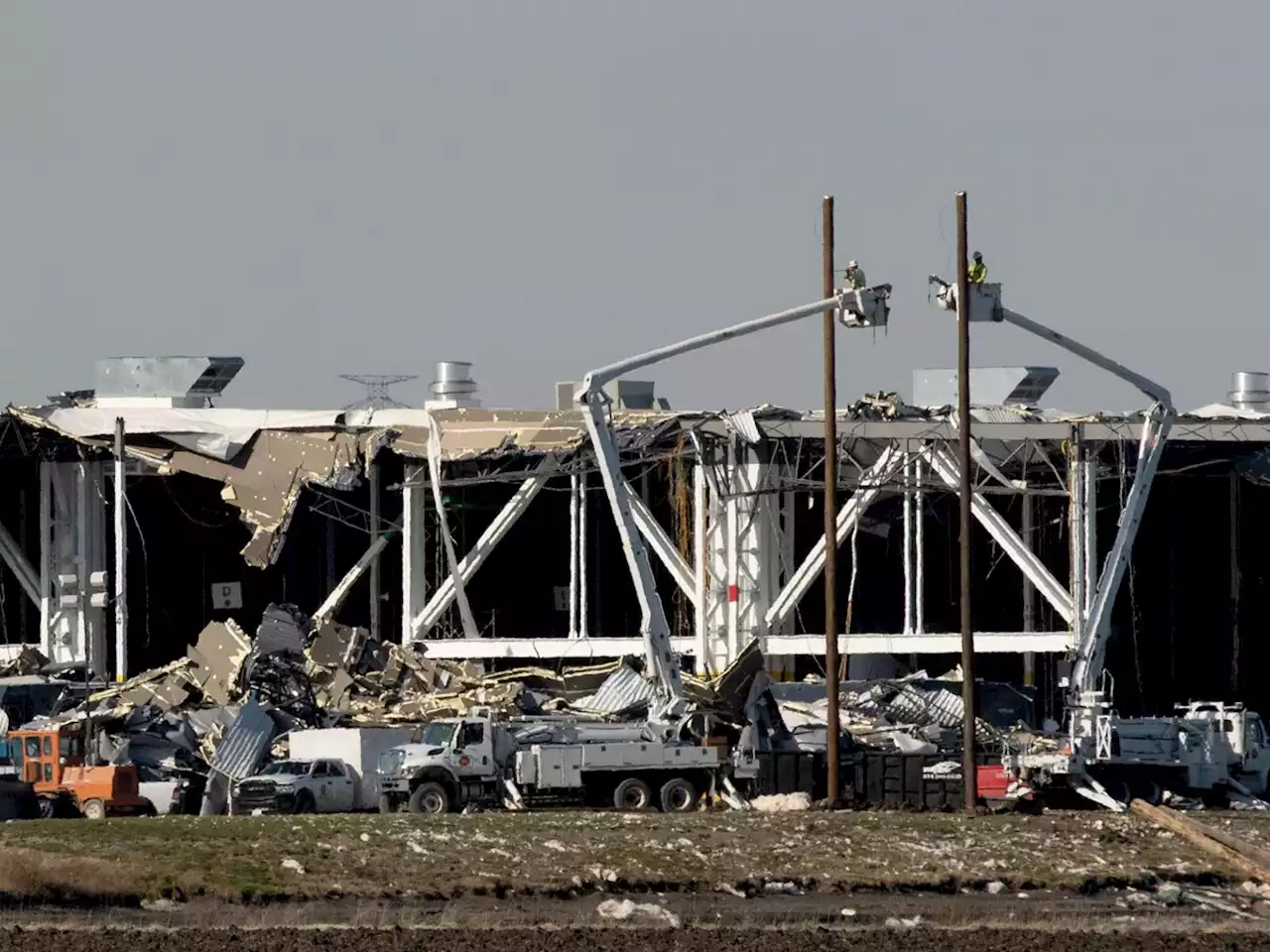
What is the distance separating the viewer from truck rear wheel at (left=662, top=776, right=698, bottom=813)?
43312mm

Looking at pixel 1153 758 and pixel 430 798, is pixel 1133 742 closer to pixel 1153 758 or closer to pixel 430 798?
pixel 1153 758

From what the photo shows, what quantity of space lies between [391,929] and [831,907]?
5.45 metres

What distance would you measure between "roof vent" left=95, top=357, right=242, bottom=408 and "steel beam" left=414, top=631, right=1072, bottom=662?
9895 millimetres

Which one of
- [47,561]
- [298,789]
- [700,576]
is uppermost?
[47,561]

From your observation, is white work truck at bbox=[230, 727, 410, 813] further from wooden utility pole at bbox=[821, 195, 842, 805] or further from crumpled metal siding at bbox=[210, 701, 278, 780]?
wooden utility pole at bbox=[821, 195, 842, 805]

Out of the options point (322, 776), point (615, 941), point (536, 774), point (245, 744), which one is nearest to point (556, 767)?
point (536, 774)

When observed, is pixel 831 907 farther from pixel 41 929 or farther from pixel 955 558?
pixel 955 558

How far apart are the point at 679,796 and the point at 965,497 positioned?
6.75 m

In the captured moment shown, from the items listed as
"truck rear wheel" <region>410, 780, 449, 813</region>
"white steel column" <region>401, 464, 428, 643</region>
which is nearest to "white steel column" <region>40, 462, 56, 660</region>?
"white steel column" <region>401, 464, 428, 643</region>

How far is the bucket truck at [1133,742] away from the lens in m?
45.1

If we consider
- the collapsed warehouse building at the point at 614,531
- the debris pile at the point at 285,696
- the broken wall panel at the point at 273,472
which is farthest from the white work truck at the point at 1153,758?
the broken wall panel at the point at 273,472

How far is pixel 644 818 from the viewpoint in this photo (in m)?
39.1

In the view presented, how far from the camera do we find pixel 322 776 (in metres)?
44.5

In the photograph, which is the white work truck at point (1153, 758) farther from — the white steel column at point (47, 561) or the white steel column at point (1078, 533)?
the white steel column at point (47, 561)
